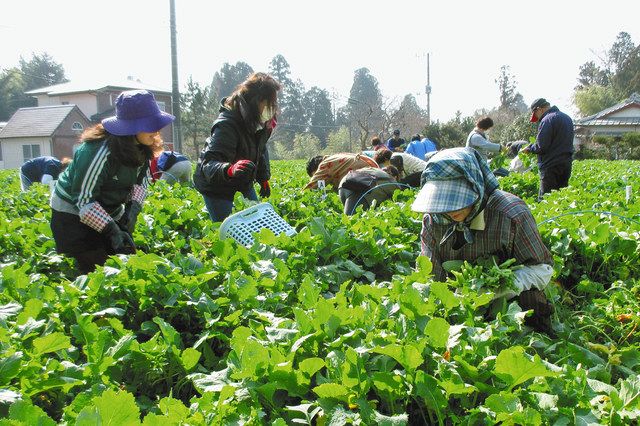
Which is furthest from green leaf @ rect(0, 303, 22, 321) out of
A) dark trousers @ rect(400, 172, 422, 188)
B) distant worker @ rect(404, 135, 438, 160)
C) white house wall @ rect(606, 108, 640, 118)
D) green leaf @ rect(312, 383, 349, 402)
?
white house wall @ rect(606, 108, 640, 118)

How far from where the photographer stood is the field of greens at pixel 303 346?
4.69 feet

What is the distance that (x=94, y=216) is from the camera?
3.24 meters

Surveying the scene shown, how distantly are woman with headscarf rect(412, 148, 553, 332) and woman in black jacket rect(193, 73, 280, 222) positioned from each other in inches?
62.2

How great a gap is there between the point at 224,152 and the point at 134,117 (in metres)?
0.97

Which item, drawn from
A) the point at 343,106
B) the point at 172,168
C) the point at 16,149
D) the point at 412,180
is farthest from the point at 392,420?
the point at 343,106

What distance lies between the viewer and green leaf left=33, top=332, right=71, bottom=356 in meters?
1.71

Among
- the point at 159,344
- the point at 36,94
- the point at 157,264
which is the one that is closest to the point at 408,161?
the point at 157,264

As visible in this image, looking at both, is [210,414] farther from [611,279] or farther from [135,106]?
[611,279]

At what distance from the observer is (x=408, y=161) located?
25.9 feet

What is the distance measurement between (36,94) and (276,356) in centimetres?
6674

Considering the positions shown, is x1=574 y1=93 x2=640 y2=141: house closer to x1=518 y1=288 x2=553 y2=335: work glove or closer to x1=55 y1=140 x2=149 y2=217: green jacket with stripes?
x1=518 y1=288 x2=553 y2=335: work glove

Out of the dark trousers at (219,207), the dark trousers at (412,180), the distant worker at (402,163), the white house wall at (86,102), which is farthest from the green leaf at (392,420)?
the white house wall at (86,102)

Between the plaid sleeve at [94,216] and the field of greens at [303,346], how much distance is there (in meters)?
0.59

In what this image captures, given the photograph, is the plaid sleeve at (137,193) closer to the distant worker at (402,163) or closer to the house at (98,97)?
the distant worker at (402,163)
